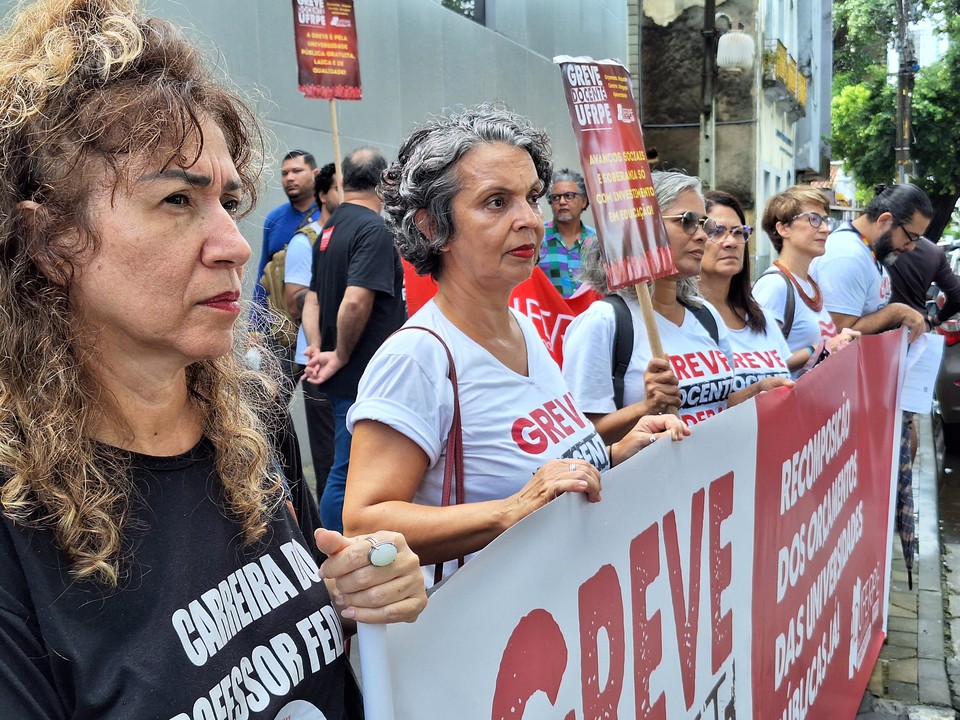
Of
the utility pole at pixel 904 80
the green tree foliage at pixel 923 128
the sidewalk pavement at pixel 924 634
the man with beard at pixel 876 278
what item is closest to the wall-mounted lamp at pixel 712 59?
the utility pole at pixel 904 80

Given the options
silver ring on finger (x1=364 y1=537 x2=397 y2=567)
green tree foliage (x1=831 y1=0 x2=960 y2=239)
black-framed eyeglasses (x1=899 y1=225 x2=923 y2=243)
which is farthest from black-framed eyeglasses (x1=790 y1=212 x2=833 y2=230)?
green tree foliage (x1=831 y1=0 x2=960 y2=239)

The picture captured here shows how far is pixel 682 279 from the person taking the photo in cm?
351

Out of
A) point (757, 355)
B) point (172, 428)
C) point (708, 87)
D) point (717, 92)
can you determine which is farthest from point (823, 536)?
point (717, 92)

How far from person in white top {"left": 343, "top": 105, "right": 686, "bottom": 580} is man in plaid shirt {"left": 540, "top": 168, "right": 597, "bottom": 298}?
12.9ft

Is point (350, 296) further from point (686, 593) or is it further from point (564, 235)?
point (686, 593)

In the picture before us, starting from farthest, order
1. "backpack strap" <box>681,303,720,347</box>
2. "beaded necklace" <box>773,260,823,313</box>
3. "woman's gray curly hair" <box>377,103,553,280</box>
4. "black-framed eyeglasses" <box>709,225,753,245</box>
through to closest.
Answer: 1. "beaded necklace" <box>773,260,823,313</box>
2. "black-framed eyeglasses" <box>709,225,753,245</box>
3. "backpack strap" <box>681,303,720,347</box>
4. "woman's gray curly hair" <box>377,103,553,280</box>

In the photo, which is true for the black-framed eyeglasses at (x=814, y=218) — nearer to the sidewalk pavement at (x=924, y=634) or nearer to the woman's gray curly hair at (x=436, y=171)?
the sidewalk pavement at (x=924, y=634)

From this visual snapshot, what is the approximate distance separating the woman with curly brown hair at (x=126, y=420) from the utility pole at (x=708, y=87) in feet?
51.8

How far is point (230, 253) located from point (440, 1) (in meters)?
9.05

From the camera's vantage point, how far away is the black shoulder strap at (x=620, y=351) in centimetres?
309

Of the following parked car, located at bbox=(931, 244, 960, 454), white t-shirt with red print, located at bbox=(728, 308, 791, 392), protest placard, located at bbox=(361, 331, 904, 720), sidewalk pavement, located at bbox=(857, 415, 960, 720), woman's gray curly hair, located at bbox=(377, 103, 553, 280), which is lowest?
sidewalk pavement, located at bbox=(857, 415, 960, 720)

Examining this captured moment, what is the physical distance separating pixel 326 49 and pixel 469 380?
4.20m

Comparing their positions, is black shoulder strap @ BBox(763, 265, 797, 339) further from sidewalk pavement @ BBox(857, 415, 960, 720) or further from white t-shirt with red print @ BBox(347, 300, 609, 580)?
white t-shirt with red print @ BBox(347, 300, 609, 580)

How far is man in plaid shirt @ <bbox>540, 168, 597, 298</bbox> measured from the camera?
6441mm
